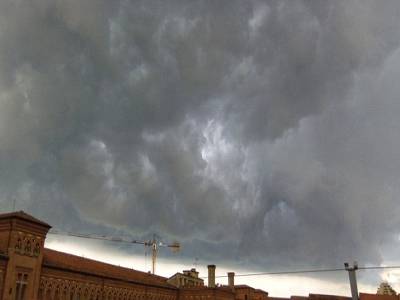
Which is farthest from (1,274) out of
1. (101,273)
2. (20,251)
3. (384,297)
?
(384,297)

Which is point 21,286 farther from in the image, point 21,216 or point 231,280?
point 231,280

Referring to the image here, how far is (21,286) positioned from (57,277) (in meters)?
6.41

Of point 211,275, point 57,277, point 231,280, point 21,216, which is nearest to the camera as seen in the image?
point 21,216

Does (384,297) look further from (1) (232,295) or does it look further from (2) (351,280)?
(2) (351,280)

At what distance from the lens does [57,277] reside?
48781 millimetres

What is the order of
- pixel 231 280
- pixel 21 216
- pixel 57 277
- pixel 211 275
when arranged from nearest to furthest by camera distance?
pixel 21 216 → pixel 57 277 → pixel 211 275 → pixel 231 280

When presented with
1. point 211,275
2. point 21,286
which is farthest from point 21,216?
point 211,275

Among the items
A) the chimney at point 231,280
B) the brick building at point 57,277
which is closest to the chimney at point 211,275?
the chimney at point 231,280

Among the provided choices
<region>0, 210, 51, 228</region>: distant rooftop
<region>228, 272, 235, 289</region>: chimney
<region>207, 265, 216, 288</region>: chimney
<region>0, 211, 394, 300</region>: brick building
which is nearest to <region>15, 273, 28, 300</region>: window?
<region>0, 211, 394, 300</region>: brick building

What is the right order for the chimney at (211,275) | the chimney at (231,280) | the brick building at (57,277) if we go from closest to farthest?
the brick building at (57,277) < the chimney at (211,275) < the chimney at (231,280)

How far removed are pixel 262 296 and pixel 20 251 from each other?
→ 6350 cm

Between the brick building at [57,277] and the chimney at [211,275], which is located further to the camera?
the chimney at [211,275]

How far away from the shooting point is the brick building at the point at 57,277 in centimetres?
4175

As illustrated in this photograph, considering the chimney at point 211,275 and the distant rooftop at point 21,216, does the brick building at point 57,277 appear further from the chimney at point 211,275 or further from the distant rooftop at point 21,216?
the chimney at point 211,275
